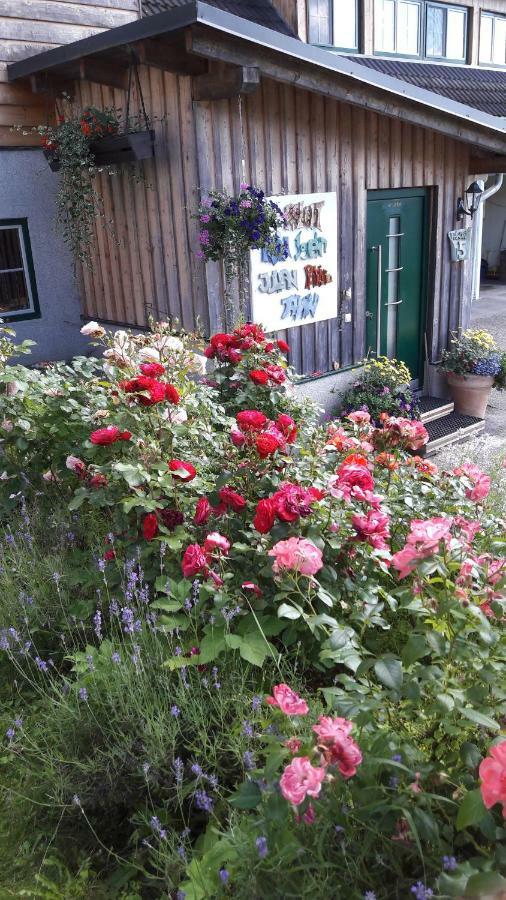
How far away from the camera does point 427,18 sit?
1161 cm

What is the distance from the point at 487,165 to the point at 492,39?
649 cm

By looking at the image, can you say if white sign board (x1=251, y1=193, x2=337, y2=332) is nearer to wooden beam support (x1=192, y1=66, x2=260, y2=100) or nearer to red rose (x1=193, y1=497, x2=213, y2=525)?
wooden beam support (x1=192, y1=66, x2=260, y2=100)

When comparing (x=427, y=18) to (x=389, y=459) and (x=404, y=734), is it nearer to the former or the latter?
(x=389, y=459)

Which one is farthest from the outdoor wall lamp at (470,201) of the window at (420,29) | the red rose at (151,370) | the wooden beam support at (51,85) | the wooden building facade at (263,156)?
the red rose at (151,370)

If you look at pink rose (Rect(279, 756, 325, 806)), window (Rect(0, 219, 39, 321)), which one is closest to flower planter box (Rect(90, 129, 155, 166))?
window (Rect(0, 219, 39, 321))

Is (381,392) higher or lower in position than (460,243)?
lower

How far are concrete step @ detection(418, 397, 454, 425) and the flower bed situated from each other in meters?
4.68

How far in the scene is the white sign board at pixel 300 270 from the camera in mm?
6512

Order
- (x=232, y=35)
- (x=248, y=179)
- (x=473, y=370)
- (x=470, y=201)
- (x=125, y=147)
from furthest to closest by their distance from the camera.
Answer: (x=470, y=201), (x=473, y=370), (x=248, y=179), (x=125, y=147), (x=232, y=35)

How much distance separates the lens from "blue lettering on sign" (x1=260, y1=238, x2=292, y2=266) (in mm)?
6238

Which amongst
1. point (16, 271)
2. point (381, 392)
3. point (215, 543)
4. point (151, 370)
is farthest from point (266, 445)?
point (16, 271)

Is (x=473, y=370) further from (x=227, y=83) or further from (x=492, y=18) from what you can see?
(x=492, y=18)

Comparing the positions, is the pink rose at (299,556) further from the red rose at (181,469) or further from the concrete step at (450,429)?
the concrete step at (450,429)

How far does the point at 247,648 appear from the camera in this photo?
231 centimetres
